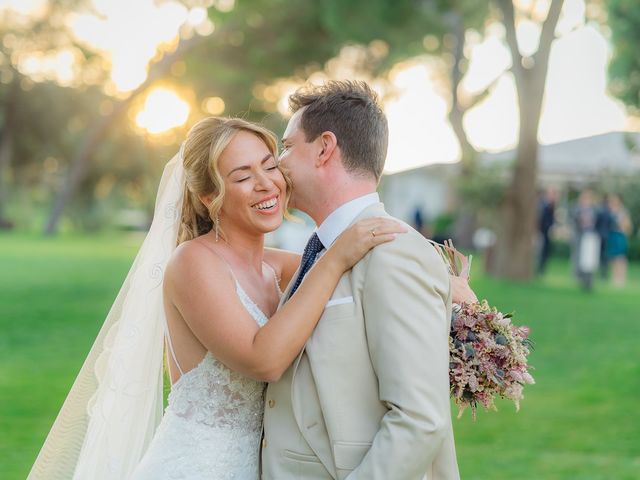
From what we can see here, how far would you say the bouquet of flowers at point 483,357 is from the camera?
3266mm

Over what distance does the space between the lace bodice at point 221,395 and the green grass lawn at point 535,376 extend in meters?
3.69

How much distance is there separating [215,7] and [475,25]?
34.7 ft

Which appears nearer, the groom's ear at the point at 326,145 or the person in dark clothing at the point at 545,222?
the groom's ear at the point at 326,145

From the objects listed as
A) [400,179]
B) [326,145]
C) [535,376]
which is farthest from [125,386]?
[400,179]

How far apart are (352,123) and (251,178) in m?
0.57

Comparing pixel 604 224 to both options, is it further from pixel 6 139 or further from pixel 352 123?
pixel 6 139

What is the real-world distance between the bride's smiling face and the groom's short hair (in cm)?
34

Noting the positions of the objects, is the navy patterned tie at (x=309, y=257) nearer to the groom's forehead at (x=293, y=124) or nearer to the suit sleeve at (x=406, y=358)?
the groom's forehead at (x=293, y=124)

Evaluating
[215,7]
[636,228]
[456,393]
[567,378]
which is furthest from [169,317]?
[636,228]

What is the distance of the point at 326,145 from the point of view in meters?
3.21

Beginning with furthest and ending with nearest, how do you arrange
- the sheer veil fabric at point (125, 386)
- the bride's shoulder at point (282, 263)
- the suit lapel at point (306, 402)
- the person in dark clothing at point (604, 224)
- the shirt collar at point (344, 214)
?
the person in dark clothing at point (604, 224), the bride's shoulder at point (282, 263), the sheer veil fabric at point (125, 386), the shirt collar at point (344, 214), the suit lapel at point (306, 402)

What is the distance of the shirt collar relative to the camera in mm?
3238

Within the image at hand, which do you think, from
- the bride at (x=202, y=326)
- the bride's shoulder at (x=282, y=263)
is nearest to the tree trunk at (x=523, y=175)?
the bride's shoulder at (x=282, y=263)

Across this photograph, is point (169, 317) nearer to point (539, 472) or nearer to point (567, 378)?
point (539, 472)
